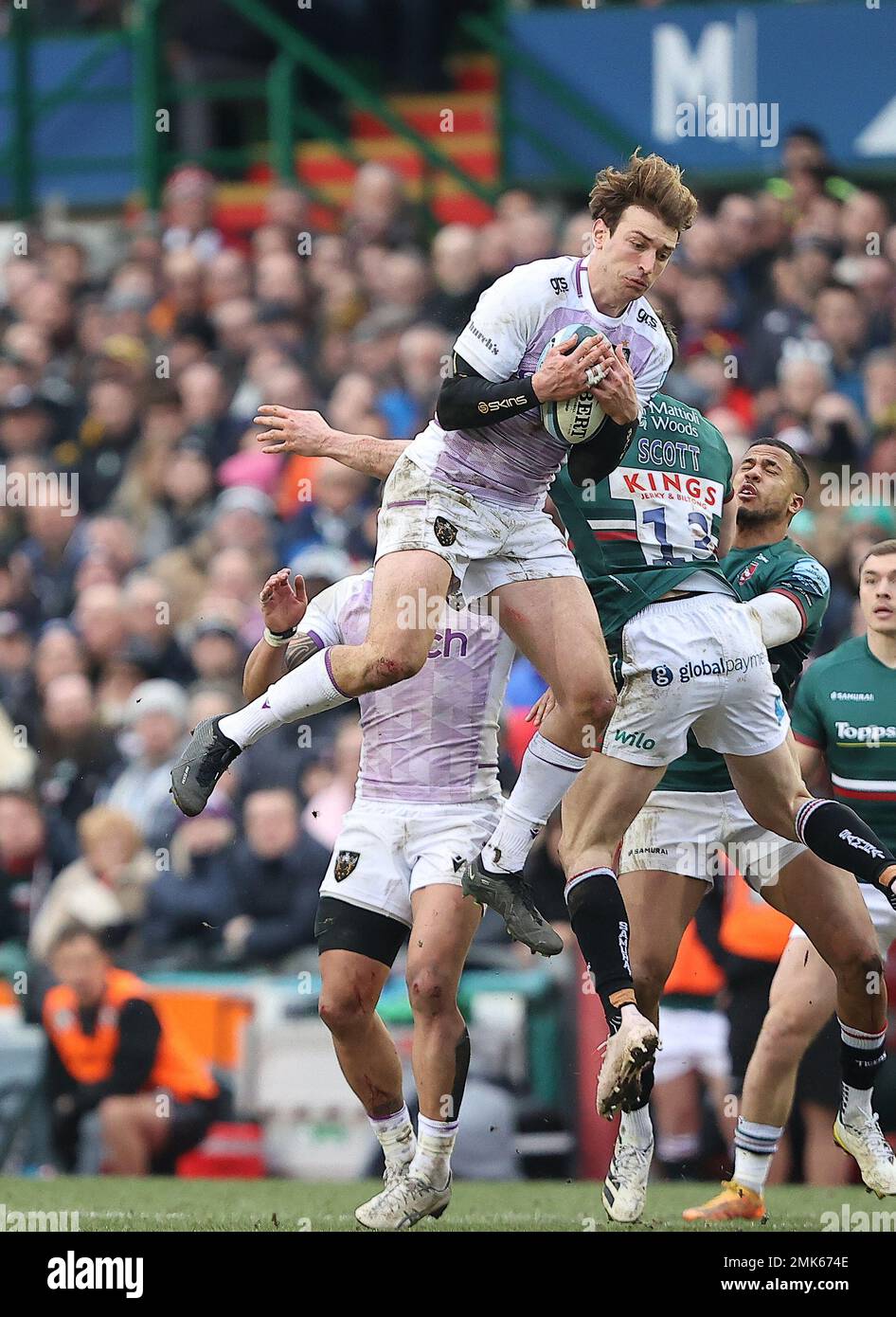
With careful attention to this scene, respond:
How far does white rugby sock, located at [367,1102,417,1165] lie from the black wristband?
240 centimetres

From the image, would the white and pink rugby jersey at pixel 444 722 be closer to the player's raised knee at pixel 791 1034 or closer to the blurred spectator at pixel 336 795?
the player's raised knee at pixel 791 1034

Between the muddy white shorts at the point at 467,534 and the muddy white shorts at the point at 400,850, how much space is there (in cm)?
84

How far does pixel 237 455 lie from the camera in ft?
44.2

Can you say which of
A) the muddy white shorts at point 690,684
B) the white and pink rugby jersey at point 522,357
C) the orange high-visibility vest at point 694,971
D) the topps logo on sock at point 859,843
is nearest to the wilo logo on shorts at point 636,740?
the muddy white shorts at point 690,684

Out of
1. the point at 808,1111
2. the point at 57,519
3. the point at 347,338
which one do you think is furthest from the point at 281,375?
the point at 808,1111

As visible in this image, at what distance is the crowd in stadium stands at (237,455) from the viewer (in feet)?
36.2

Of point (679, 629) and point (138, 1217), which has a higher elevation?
point (679, 629)

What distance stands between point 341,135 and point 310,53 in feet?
2.71

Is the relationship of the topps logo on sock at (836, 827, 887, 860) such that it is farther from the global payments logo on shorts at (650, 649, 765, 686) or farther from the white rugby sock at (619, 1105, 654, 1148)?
the white rugby sock at (619, 1105, 654, 1148)

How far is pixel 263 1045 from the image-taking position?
10.5 m

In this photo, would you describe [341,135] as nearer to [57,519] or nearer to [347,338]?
[347,338]

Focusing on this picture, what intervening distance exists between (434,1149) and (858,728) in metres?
2.27
